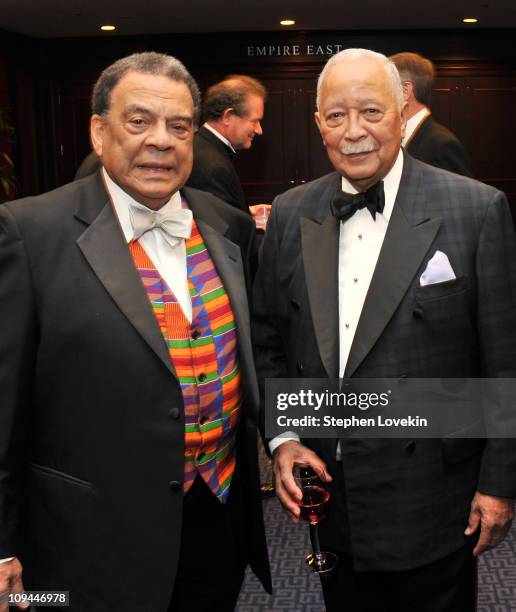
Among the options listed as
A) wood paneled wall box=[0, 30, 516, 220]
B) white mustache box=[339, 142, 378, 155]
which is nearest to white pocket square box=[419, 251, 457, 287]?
white mustache box=[339, 142, 378, 155]

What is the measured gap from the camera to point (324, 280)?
1896mm

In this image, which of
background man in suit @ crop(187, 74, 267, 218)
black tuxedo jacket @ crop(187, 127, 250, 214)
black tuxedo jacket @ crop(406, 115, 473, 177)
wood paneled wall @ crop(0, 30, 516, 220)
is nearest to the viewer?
black tuxedo jacket @ crop(406, 115, 473, 177)

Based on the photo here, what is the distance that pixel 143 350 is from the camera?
1.75 metres

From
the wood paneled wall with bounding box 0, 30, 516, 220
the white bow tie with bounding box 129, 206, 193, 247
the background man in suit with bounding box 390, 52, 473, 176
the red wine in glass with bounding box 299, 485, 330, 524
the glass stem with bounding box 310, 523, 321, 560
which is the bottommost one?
the glass stem with bounding box 310, 523, 321, 560

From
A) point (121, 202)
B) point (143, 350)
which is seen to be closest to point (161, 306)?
point (143, 350)

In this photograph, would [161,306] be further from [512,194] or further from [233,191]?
[512,194]

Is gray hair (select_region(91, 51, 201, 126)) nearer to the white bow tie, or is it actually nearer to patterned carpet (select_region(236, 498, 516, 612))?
the white bow tie

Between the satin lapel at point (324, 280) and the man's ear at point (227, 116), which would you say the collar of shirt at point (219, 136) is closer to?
the man's ear at point (227, 116)

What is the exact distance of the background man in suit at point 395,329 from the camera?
1.81m

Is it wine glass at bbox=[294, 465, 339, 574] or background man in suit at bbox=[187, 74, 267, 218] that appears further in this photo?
background man in suit at bbox=[187, 74, 267, 218]

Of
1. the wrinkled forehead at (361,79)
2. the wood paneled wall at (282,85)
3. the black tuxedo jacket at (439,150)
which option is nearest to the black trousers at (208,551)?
the wrinkled forehead at (361,79)

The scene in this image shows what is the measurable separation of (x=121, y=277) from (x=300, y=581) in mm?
2034

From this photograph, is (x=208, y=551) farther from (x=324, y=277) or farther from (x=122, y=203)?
(x=122, y=203)

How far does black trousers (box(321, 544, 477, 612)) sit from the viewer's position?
1.91m
